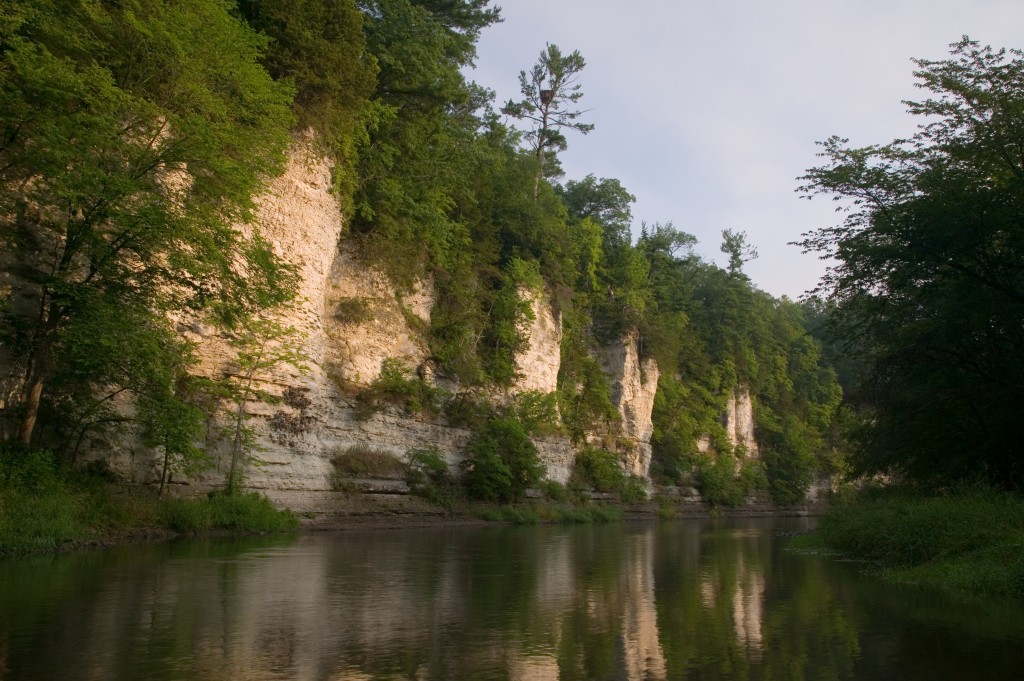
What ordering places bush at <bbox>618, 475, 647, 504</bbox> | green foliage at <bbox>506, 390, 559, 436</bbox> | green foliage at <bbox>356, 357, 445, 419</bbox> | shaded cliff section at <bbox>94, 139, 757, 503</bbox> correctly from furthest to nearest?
bush at <bbox>618, 475, 647, 504</bbox>
green foliage at <bbox>506, 390, 559, 436</bbox>
green foliage at <bbox>356, 357, 445, 419</bbox>
shaded cliff section at <bbox>94, 139, 757, 503</bbox>

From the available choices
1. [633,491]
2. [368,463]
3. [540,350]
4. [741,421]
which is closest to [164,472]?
[368,463]

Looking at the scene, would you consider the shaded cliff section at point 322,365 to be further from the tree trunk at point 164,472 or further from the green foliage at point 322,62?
the green foliage at point 322,62

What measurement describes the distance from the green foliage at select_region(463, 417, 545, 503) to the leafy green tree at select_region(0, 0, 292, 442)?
52.4 ft

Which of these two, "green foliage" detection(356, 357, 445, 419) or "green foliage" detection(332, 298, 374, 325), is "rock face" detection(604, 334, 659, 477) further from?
"green foliage" detection(332, 298, 374, 325)

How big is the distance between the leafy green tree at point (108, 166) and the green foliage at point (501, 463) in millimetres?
15957

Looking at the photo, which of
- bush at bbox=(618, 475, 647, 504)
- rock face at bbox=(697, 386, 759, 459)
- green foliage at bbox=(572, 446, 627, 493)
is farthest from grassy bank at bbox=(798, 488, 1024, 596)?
rock face at bbox=(697, 386, 759, 459)

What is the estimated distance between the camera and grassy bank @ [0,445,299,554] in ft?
42.9

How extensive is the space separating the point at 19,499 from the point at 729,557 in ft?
47.8

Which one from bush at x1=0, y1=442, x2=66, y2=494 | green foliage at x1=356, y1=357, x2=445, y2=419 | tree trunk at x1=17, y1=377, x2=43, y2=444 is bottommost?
bush at x1=0, y1=442, x2=66, y2=494

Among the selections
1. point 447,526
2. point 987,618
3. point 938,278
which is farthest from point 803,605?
point 447,526

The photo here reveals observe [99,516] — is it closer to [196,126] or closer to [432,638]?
[196,126]

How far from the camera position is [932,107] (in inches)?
691

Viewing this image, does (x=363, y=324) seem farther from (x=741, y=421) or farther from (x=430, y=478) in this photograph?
(x=741, y=421)

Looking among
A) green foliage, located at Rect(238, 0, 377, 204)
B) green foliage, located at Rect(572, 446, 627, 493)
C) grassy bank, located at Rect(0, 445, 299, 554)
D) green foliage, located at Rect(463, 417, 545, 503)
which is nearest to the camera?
grassy bank, located at Rect(0, 445, 299, 554)
